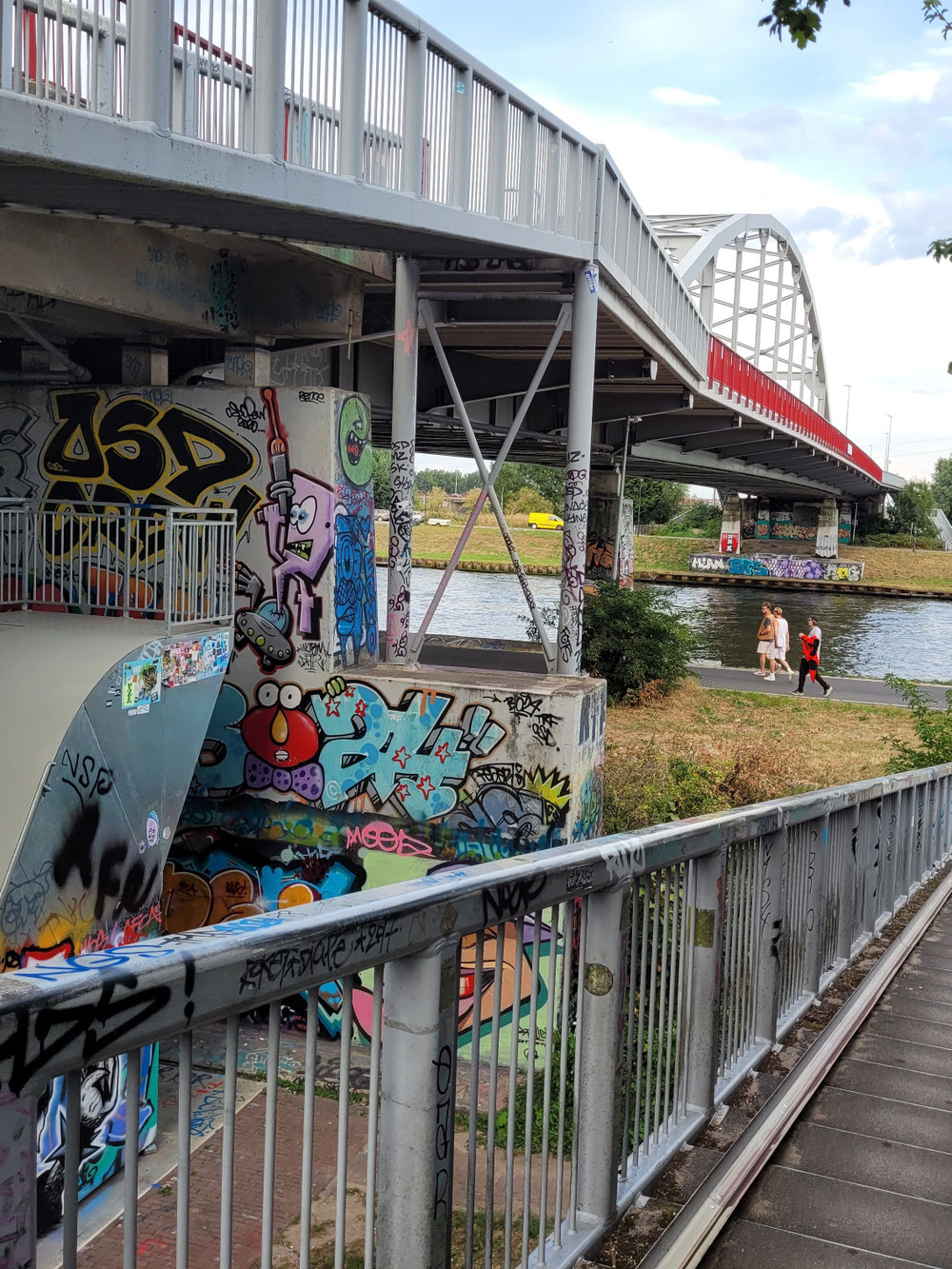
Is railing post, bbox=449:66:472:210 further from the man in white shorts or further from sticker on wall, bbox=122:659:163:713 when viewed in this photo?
the man in white shorts

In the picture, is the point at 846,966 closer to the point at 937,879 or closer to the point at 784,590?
the point at 937,879

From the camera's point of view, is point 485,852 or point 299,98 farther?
point 485,852

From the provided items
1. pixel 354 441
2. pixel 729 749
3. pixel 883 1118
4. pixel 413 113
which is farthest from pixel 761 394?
pixel 883 1118

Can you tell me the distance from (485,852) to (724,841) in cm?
743

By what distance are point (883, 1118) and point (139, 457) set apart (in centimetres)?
978

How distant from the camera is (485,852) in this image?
35.9 ft

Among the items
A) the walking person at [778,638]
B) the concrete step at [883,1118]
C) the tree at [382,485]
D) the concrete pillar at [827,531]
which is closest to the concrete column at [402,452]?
the concrete step at [883,1118]

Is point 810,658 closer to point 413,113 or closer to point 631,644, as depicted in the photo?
point 631,644

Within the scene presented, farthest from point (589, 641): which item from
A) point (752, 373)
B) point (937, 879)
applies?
point (937, 879)

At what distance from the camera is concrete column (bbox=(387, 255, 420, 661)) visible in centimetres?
1178

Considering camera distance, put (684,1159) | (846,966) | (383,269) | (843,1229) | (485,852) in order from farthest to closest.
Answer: (383,269), (485,852), (846,966), (684,1159), (843,1229)

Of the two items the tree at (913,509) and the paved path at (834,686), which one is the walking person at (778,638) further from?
the tree at (913,509)

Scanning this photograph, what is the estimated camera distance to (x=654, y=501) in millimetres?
111875

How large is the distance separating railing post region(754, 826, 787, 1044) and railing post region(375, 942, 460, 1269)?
2.46 meters
